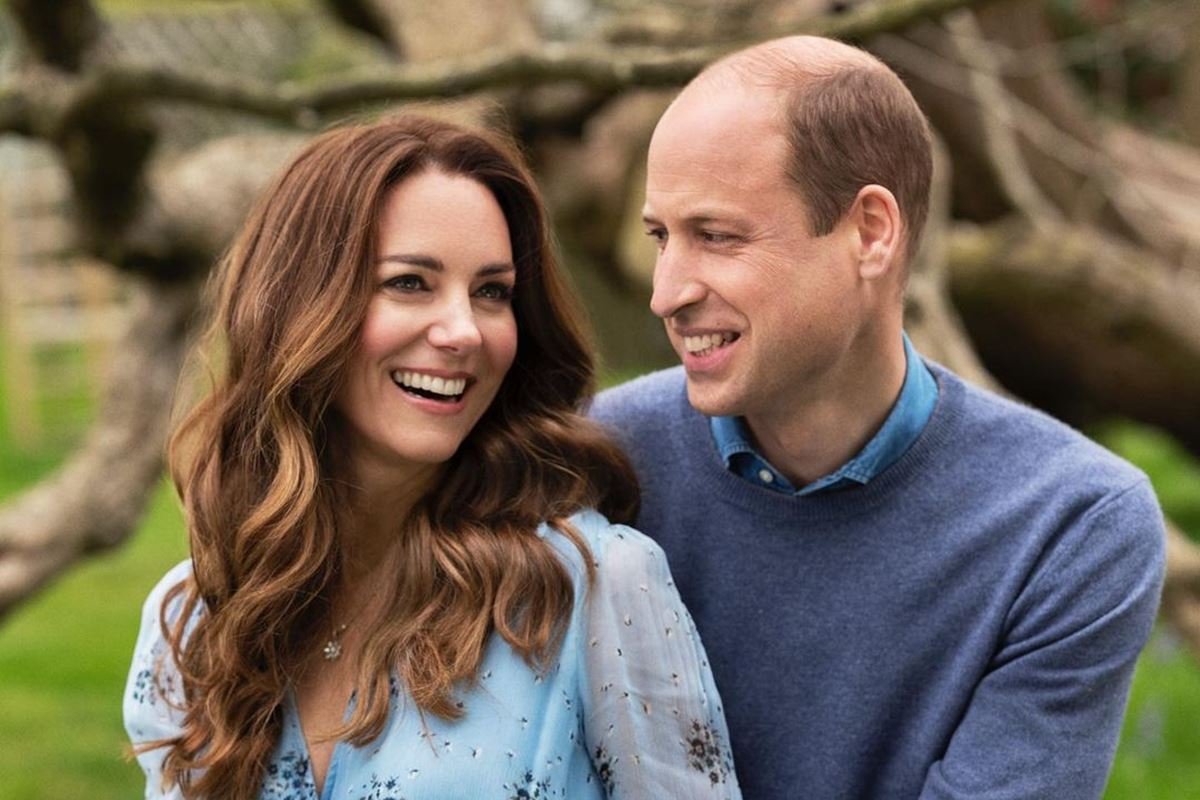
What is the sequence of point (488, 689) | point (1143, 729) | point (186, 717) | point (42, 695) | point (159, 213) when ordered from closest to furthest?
→ point (488, 689), point (186, 717), point (159, 213), point (1143, 729), point (42, 695)

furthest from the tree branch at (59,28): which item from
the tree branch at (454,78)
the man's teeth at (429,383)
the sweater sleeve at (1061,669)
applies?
the sweater sleeve at (1061,669)

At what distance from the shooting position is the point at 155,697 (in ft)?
6.91

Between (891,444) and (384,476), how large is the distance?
625mm

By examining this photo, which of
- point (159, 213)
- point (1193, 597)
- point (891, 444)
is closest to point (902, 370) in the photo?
point (891, 444)

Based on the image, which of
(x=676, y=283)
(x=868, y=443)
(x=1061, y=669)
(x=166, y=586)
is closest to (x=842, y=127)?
(x=676, y=283)

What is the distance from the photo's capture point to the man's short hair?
1.93 meters

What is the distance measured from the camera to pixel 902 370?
6.81ft

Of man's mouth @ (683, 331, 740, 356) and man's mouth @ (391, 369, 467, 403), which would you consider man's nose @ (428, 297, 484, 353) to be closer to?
man's mouth @ (391, 369, 467, 403)

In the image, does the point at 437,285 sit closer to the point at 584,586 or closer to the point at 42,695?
the point at 584,586

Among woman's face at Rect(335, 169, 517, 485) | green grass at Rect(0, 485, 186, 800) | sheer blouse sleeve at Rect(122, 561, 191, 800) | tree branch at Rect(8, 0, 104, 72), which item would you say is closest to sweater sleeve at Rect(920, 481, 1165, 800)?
woman's face at Rect(335, 169, 517, 485)

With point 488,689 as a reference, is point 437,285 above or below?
above

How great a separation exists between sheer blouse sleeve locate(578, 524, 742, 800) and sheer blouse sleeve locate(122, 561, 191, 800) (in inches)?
21.4

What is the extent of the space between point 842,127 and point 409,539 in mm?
717

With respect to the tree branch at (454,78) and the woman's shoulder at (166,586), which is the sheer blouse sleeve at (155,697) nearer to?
the woman's shoulder at (166,586)
